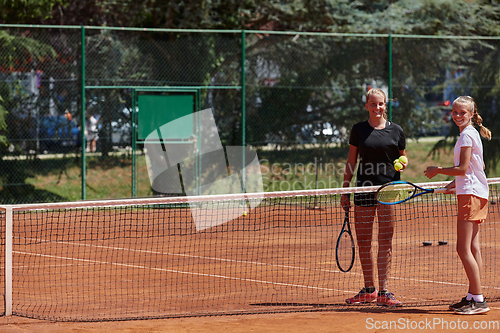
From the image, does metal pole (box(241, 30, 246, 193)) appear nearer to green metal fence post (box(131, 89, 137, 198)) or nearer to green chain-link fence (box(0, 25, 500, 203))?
green chain-link fence (box(0, 25, 500, 203))

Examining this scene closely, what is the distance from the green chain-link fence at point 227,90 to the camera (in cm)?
1233

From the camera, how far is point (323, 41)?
541 inches

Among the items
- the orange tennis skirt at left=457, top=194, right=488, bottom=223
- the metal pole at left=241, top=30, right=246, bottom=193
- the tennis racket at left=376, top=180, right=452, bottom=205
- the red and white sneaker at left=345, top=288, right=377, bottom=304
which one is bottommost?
the red and white sneaker at left=345, top=288, right=377, bottom=304

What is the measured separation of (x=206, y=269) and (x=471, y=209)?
333 cm

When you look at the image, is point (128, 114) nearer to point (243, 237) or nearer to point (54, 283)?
point (243, 237)

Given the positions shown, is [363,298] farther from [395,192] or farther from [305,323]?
[395,192]

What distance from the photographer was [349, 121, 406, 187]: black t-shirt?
19.1ft

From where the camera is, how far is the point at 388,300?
5.75 m

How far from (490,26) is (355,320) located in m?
12.4

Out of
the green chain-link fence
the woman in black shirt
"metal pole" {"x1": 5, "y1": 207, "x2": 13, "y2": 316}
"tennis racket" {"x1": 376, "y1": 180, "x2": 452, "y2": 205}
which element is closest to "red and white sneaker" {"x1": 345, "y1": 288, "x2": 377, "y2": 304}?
the woman in black shirt

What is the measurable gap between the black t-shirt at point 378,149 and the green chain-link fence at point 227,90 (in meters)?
7.10

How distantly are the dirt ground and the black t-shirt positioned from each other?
1211mm

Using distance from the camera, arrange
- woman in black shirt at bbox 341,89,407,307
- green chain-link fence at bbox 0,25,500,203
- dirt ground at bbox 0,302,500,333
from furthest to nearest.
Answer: green chain-link fence at bbox 0,25,500,203 → woman in black shirt at bbox 341,89,407,307 → dirt ground at bbox 0,302,500,333

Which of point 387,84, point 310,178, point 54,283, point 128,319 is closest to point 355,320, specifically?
point 128,319
